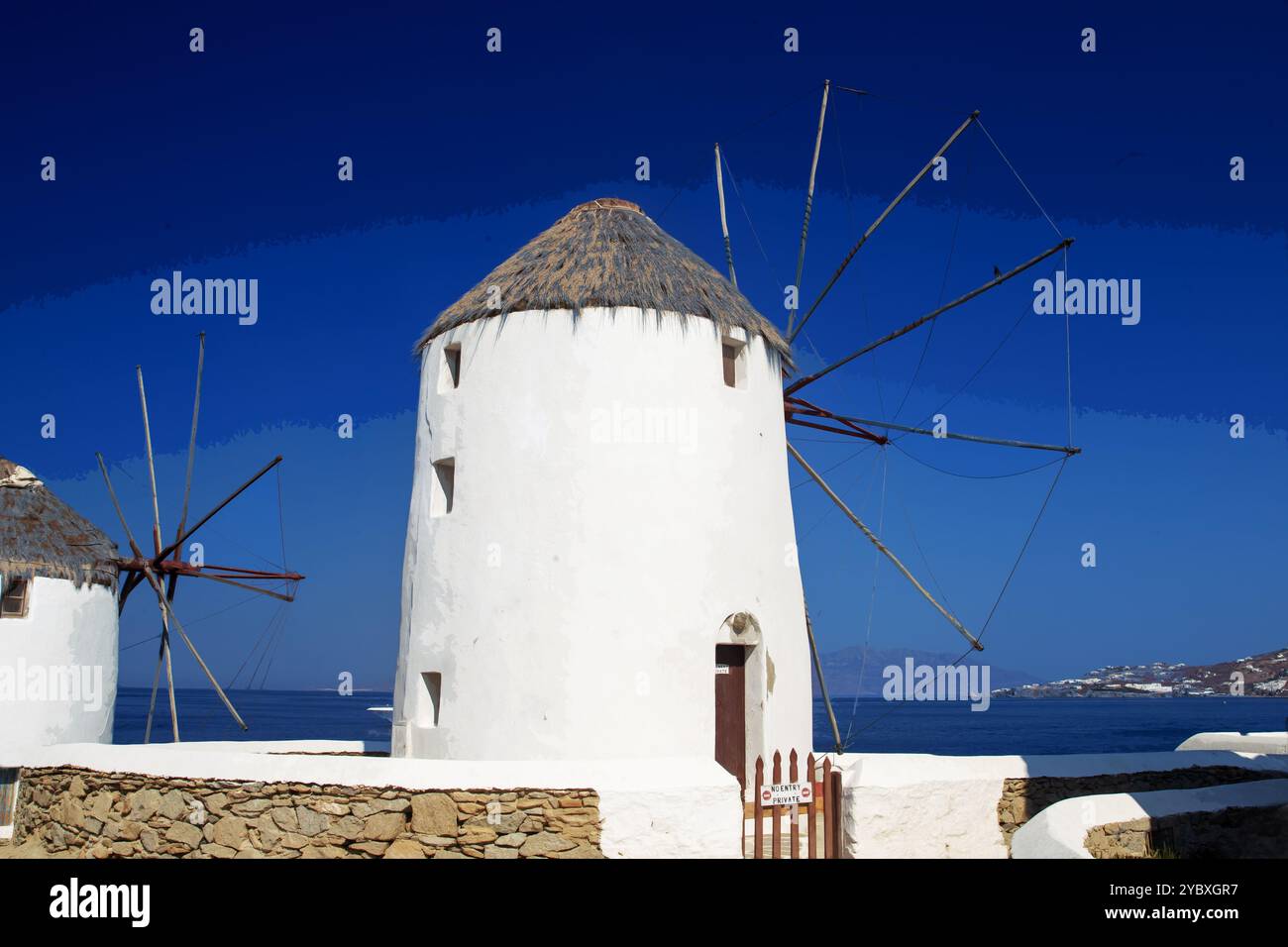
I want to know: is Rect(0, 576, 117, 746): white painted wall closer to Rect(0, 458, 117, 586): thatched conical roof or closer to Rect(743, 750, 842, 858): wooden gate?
Rect(0, 458, 117, 586): thatched conical roof

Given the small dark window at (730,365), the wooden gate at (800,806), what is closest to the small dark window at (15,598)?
the small dark window at (730,365)

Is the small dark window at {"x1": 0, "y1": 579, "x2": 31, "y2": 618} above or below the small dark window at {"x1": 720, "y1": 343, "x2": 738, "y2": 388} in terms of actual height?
below

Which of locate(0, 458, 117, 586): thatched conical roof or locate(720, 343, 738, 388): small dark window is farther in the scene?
locate(0, 458, 117, 586): thatched conical roof

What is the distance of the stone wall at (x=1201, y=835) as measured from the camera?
10469mm

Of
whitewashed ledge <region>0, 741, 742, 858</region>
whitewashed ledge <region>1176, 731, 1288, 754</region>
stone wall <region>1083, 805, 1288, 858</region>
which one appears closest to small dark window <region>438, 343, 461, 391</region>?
whitewashed ledge <region>0, 741, 742, 858</region>

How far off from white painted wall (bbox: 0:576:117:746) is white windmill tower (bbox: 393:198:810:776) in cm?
878

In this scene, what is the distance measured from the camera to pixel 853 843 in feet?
37.1

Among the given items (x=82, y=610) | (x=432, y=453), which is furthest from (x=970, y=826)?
(x=82, y=610)

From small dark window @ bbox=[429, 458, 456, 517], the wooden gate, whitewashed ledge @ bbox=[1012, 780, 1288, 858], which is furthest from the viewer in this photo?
small dark window @ bbox=[429, 458, 456, 517]

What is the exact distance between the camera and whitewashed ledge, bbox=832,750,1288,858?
37.5ft

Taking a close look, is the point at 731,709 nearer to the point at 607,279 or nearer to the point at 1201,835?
the point at 1201,835

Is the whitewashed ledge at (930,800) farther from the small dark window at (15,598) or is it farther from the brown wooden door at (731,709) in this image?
the small dark window at (15,598)

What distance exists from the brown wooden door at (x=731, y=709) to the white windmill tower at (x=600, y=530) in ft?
0.08
